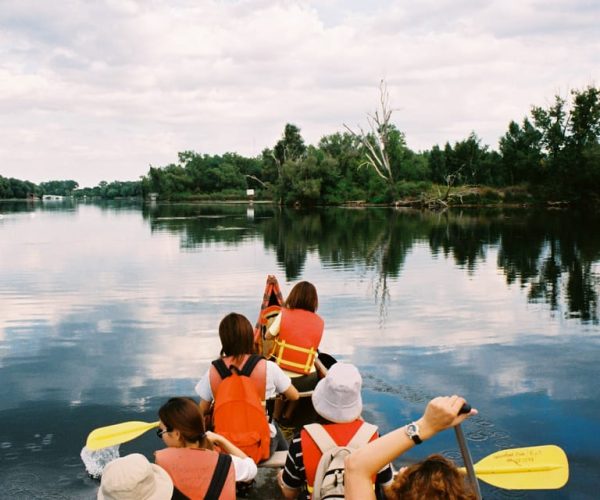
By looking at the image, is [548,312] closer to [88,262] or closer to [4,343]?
[4,343]

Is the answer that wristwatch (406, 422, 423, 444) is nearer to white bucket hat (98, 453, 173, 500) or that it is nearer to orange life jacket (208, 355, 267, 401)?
white bucket hat (98, 453, 173, 500)

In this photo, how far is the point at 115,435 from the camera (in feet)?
15.9

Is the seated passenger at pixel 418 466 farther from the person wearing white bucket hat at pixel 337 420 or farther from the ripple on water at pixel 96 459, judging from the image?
the ripple on water at pixel 96 459

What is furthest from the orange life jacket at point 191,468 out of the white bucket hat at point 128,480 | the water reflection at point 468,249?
the water reflection at point 468,249

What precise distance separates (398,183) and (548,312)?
57111 millimetres

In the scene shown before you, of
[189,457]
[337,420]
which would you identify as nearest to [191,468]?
[189,457]

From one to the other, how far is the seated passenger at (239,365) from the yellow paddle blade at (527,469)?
1720 mm

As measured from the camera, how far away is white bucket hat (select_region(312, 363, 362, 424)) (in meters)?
3.28

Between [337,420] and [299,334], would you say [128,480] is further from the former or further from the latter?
[299,334]

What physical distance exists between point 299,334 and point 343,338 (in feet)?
15.0

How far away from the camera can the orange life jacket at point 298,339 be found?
639 centimetres

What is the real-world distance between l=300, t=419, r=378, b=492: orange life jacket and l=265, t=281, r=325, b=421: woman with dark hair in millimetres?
2860

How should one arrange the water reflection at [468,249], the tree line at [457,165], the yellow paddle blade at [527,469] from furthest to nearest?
1. the tree line at [457,165]
2. the water reflection at [468,249]
3. the yellow paddle blade at [527,469]

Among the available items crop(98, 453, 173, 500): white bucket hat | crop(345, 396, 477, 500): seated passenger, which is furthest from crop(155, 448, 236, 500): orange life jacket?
crop(345, 396, 477, 500): seated passenger
